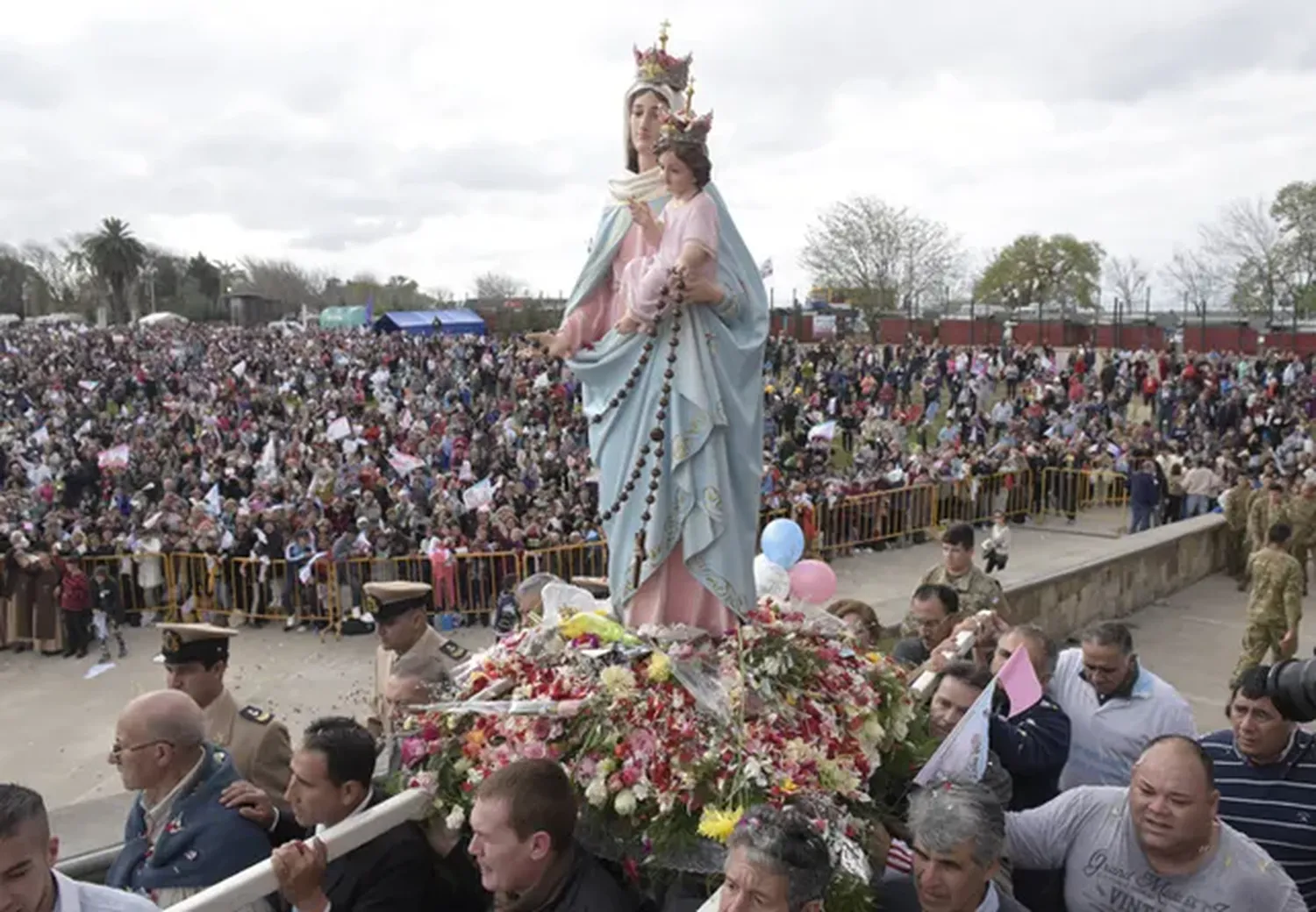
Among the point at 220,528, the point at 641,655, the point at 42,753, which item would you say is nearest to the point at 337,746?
the point at 641,655

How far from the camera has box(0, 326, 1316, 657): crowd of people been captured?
1441 centimetres

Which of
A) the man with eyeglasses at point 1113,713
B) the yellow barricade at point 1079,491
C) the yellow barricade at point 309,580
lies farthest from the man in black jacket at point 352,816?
the yellow barricade at point 1079,491

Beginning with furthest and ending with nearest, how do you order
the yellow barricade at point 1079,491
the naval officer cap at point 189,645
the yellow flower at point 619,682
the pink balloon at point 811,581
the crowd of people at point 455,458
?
1. the yellow barricade at point 1079,491
2. the crowd of people at point 455,458
3. the pink balloon at point 811,581
4. the naval officer cap at point 189,645
5. the yellow flower at point 619,682

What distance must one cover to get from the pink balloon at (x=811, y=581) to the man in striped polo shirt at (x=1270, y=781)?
78.3 inches

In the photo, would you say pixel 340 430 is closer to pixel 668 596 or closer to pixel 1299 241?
pixel 668 596

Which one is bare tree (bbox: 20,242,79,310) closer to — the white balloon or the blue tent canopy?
the blue tent canopy

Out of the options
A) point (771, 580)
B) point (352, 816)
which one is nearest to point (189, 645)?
point (352, 816)

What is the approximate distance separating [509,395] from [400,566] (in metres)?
15.9

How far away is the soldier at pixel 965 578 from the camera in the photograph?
6566mm

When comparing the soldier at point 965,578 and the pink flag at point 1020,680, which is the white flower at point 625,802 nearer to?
the pink flag at point 1020,680

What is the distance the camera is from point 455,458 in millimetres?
21484

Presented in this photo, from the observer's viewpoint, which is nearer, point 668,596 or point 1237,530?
point 668,596

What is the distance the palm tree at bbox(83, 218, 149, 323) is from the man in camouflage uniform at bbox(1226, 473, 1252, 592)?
8154 cm

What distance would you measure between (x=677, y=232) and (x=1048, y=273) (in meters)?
66.7
